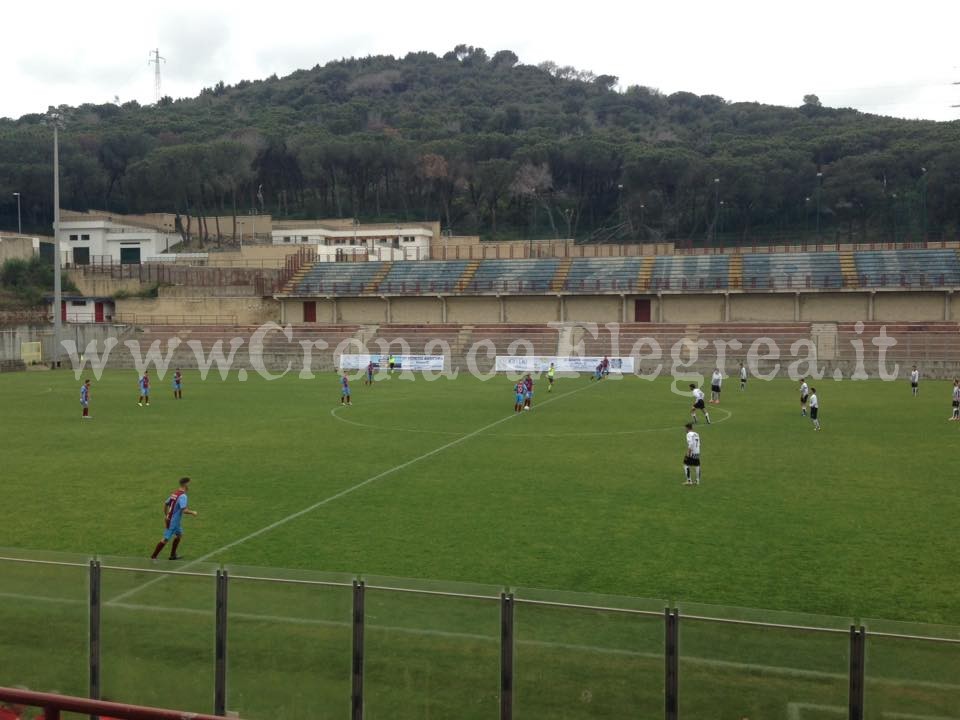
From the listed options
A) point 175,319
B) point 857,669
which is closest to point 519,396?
point 857,669

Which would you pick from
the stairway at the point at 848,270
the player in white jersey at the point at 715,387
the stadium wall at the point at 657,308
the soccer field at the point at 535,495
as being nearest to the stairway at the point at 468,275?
the stadium wall at the point at 657,308

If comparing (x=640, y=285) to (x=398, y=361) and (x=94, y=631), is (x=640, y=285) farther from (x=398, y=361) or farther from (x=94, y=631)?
(x=94, y=631)

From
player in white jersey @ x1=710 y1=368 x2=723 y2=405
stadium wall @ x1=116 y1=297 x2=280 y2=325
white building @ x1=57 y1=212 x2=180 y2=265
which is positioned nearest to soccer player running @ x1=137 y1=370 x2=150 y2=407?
player in white jersey @ x1=710 y1=368 x2=723 y2=405

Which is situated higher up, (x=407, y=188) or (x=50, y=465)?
(x=407, y=188)

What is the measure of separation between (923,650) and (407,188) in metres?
103

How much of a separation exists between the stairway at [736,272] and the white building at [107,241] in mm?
52509

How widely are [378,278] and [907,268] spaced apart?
→ 37.4m

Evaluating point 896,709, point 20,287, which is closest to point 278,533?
point 896,709

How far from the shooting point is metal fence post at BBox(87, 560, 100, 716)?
7.12 meters

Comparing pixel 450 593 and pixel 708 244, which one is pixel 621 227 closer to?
pixel 708 244

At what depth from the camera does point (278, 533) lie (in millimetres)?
13969

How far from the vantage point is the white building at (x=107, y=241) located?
271ft

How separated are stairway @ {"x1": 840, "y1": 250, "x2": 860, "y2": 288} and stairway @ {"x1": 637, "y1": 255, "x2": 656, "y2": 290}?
12928 millimetres

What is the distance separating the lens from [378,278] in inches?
2635
